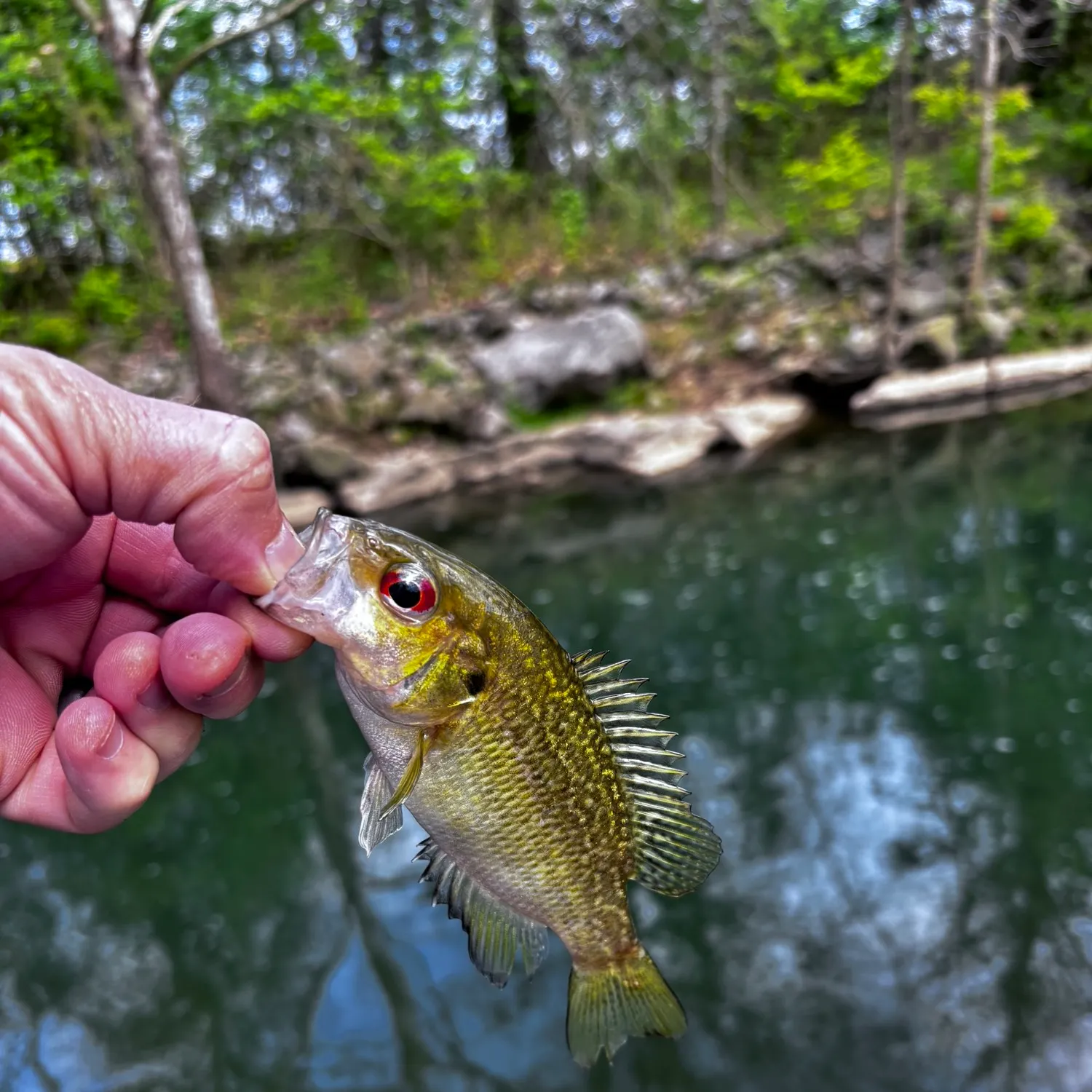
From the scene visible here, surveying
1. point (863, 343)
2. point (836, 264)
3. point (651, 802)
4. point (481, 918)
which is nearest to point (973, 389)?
point (863, 343)

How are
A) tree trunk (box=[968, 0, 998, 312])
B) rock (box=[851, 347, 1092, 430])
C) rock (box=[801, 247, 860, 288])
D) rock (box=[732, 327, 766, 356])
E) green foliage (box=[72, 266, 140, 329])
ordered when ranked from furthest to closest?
1. rock (box=[801, 247, 860, 288])
2. rock (box=[732, 327, 766, 356])
3. green foliage (box=[72, 266, 140, 329])
4. tree trunk (box=[968, 0, 998, 312])
5. rock (box=[851, 347, 1092, 430])

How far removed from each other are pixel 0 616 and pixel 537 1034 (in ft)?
11.2

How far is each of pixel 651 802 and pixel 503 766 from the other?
32 cm

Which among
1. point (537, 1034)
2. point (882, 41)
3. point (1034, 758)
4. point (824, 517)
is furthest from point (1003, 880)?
point (882, 41)

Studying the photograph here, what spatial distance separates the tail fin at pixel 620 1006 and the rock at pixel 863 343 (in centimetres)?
1379

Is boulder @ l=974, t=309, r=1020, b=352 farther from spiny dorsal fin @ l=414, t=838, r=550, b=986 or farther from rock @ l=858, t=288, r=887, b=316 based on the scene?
spiny dorsal fin @ l=414, t=838, r=550, b=986

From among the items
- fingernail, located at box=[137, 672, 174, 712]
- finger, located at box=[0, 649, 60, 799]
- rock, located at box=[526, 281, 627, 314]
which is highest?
fingernail, located at box=[137, 672, 174, 712]

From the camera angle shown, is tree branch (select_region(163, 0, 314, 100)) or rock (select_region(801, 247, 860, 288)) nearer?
tree branch (select_region(163, 0, 314, 100))

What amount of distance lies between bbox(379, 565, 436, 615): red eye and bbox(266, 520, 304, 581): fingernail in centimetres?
18

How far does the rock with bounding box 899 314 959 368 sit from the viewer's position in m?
13.8

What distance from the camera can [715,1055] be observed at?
3.94 meters

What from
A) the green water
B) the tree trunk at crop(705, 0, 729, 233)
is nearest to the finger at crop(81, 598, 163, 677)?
the green water

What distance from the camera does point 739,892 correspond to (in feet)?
15.6

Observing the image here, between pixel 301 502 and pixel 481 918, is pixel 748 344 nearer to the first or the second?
pixel 301 502
